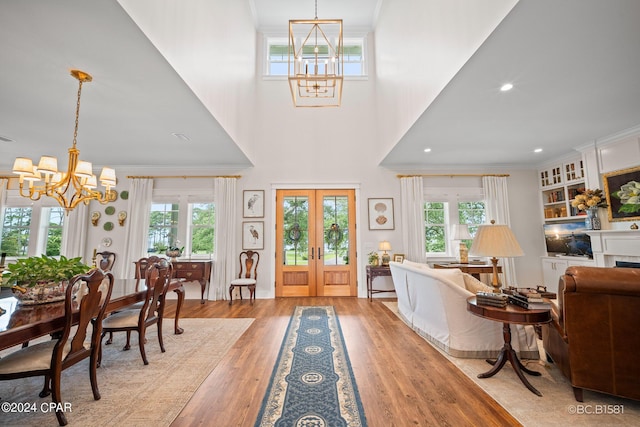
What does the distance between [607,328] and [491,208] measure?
4.45m

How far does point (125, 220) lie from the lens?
19.3 ft

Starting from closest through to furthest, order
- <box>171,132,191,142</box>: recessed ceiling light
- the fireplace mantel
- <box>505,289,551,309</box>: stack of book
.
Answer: <box>505,289,551,309</box>: stack of book < the fireplace mantel < <box>171,132,191,142</box>: recessed ceiling light

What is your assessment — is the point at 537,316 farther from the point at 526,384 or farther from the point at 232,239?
the point at 232,239

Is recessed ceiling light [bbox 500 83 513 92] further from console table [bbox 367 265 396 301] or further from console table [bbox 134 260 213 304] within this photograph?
console table [bbox 134 260 213 304]

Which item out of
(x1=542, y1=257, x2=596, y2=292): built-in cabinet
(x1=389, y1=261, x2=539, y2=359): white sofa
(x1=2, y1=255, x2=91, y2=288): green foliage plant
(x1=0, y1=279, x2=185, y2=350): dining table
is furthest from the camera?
(x1=542, y1=257, x2=596, y2=292): built-in cabinet

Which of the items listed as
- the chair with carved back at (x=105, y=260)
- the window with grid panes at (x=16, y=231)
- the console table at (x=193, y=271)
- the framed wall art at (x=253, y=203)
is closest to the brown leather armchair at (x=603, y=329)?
the framed wall art at (x=253, y=203)

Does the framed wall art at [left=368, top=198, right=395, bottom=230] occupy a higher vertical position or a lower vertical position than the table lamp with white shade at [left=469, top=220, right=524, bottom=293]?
higher

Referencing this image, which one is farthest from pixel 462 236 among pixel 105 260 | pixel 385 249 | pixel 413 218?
pixel 105 260

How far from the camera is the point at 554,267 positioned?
17.8 feet

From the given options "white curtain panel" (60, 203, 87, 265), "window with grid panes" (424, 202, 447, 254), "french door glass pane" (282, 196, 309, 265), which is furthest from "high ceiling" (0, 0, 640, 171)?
"french door glass pane" (282, 196, 309, 265)

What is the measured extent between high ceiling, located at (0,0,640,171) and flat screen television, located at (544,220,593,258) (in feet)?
4.78

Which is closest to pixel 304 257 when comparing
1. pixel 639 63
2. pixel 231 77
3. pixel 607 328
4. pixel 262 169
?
pixel 262 169

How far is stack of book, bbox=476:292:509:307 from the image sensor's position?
92.0 inches

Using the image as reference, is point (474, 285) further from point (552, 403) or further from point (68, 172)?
point (68, 172)
